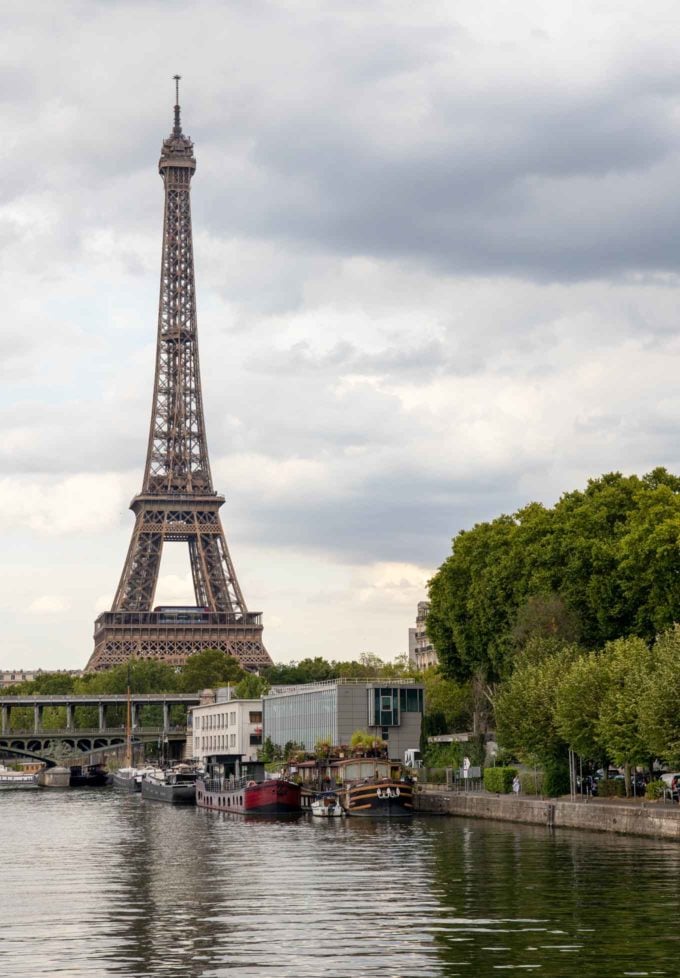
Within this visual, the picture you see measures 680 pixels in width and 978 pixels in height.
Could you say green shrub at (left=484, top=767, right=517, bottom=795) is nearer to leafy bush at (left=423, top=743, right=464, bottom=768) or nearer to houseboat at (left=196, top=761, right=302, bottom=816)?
houseboat at (left=196, top=761, right=302, bottom=816)

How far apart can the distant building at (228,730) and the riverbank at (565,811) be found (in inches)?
2174

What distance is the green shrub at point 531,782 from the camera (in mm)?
93188

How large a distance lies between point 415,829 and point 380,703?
4108 cm

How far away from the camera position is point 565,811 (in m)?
79.9

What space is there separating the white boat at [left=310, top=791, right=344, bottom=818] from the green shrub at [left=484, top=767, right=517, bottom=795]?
867 centimetres

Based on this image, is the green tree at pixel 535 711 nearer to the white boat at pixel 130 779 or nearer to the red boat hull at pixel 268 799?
the red boat hull at pixel 268 799

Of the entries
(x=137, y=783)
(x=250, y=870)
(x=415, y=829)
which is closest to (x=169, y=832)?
(x=415, y=829)

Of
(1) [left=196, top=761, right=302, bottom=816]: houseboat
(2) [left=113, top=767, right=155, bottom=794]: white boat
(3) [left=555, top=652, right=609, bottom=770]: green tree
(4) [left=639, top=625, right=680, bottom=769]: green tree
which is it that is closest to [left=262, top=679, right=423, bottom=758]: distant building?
(1) [left=196, top=761, right=302, bottom=816]: houseboat

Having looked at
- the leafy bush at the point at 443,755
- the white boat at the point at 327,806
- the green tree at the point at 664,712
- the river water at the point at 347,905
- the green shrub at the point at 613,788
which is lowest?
the river water at the point at 347,905

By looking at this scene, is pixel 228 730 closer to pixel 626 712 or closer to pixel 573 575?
pixel 573 575

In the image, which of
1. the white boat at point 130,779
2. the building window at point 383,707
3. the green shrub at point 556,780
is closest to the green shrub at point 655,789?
the green shrub at point 556,780

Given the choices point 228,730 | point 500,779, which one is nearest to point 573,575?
point 500,779

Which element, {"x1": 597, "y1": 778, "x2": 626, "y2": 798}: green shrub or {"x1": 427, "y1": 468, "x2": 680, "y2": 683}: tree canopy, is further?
{"x1": 427, "y1": 468, "x2": 680, "y2": 683}: tree canopy

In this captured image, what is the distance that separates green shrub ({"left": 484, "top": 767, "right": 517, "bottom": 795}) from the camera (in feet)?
318
